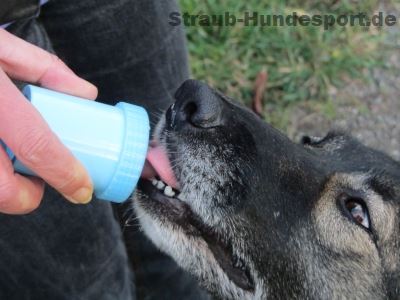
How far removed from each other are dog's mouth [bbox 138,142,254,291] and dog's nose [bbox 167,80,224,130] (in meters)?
0.13

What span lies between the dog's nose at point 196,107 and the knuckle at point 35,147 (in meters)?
0.73

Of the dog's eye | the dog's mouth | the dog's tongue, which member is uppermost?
the dog's tongue

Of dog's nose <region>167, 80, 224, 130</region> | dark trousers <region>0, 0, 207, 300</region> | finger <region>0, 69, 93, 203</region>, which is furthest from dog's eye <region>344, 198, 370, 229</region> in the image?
finger <region>0, 69, 93, 203</region>

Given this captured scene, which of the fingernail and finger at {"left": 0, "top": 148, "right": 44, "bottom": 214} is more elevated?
finger at {"left": 0, "top": 148, "right": 44, "bottom": 214}

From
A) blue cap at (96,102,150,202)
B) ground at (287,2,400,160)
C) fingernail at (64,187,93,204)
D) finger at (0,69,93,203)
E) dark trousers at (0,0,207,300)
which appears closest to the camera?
finger at (0,69,93,203)

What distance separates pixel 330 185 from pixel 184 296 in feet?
3.98

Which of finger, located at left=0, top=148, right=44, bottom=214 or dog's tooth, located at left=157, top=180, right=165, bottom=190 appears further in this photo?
dog's tooth, located at left=157, top=180, right=165, bottom=190

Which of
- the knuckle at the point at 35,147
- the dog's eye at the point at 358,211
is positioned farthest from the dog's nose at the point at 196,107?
the knuckle at the point at 35,147

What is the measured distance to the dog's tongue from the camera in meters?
2.24

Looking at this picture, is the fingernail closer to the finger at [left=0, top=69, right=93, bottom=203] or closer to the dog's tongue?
the finger at [left=0, top=69, right=93, bottom=203]

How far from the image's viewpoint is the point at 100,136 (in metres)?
1.73

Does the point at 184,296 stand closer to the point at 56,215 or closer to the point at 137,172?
the point at 56,215

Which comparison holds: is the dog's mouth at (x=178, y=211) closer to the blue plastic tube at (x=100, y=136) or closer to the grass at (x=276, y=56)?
the blue plastic tube at (x=100, y=136)

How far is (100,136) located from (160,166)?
549mm
